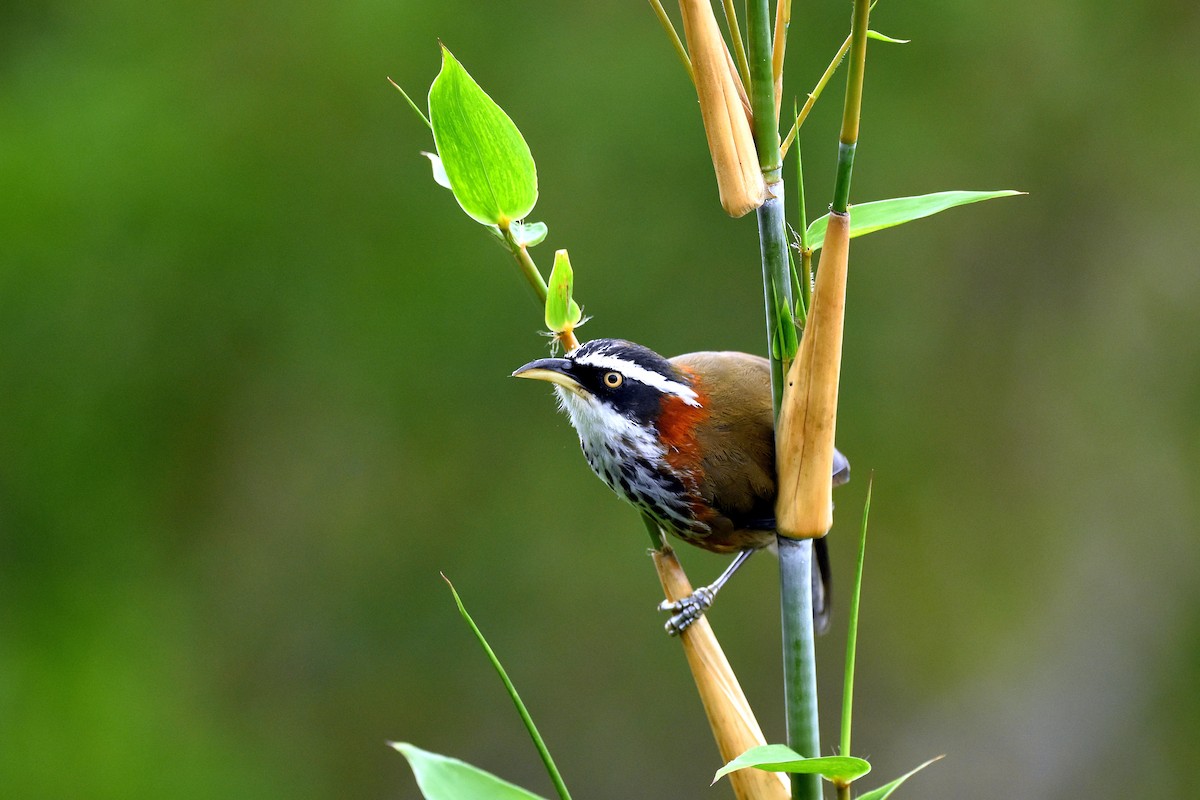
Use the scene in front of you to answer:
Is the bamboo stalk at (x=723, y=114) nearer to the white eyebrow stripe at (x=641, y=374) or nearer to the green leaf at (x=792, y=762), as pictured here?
the green leaf at (x=792, y=762)

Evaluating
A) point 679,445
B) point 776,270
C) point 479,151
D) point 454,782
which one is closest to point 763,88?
point 776,270

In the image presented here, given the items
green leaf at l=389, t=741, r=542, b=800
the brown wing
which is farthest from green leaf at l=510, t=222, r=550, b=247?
the brown wing

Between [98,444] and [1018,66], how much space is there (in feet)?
14.4

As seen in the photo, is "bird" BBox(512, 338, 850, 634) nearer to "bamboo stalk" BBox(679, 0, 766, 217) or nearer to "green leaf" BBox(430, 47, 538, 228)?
"green leaf" BBox(430, 47, 538, 228)

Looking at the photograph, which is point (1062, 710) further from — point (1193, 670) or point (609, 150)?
point (609, 150)

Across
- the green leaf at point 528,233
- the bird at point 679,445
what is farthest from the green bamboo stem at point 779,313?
the bird at point 679,445

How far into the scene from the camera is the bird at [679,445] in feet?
6.03

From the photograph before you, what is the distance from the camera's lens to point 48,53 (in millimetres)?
4977

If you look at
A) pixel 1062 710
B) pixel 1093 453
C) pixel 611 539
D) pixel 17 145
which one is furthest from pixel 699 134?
pixel 1062 710

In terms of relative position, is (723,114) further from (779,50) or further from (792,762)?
(792,762)

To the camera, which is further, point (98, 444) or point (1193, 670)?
point (1193, 670)

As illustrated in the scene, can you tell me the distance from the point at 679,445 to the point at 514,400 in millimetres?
3516

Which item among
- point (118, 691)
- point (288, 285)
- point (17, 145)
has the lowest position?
point (118, 691)

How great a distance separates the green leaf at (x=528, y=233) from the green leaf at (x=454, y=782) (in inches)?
19.9
